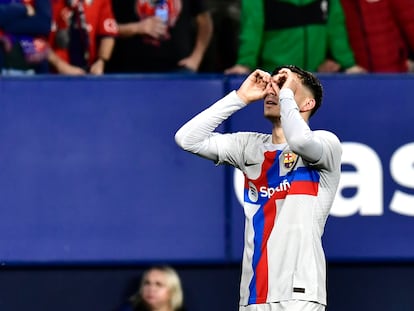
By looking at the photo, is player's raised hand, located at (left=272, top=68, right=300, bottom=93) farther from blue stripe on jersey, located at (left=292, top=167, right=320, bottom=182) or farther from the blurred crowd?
the blurred crowd

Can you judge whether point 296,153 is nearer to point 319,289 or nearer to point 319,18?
point 319,289

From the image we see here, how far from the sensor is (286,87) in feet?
19.1

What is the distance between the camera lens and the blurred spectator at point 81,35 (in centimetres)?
833

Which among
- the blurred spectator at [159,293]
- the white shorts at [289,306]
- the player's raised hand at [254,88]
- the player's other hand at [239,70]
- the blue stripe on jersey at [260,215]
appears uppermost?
the player's other hand at [239,70]

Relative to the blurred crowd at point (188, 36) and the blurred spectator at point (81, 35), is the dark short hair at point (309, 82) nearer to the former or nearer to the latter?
→ the blurred crowd at point (188, 36)

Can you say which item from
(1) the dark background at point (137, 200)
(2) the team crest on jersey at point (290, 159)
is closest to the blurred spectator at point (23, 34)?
(1) the dark background at point (137, 200)

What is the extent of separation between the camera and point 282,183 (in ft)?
19.2

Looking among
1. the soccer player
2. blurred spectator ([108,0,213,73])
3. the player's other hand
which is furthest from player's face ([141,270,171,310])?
the soccer player

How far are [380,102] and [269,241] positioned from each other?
102 inches

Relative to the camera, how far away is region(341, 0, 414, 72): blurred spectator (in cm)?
836

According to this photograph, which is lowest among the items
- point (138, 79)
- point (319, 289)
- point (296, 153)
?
point (319, 289)

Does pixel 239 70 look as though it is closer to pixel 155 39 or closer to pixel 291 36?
pixel 291 36

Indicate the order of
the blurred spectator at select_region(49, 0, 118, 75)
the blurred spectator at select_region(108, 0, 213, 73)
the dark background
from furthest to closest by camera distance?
the blurred spectator at select_region(108, 0, 213, 73)
the blurred spectator at select_region(49, 0, 118, 75)
the dark background

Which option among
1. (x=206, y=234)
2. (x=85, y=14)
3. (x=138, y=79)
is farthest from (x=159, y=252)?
(x=85, y=14)
